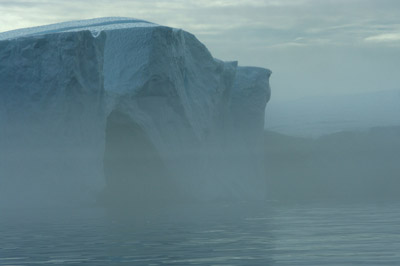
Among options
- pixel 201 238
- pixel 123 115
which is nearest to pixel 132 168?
pixel 123 115

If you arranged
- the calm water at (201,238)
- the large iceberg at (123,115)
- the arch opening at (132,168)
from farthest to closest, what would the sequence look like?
the arch opening at (132,168), the large iceberg at (123,115), the calm water at (201,238)

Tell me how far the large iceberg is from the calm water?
1141 mm

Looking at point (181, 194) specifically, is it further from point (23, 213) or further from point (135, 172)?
point (23, 213)

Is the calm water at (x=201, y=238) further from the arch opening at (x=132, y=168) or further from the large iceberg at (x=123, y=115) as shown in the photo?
the arch opening at (x=132, y=168)

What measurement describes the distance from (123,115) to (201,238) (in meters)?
6.13

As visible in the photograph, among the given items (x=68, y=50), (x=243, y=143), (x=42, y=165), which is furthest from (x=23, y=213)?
(x=243, y=143)

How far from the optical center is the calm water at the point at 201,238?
6324mm

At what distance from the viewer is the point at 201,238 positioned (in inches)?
316

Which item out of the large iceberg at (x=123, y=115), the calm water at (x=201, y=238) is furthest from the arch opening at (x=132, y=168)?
the calm water at (x=201, y=238)

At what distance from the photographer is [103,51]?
1335cm

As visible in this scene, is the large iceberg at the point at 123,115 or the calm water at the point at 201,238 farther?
the large iceberg at the point at 123,115

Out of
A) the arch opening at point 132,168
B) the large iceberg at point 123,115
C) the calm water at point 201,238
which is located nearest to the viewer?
the calm water at point 201,238

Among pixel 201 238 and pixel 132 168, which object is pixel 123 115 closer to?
pixel 132 168

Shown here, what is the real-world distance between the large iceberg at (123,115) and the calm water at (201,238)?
3.74 feet
